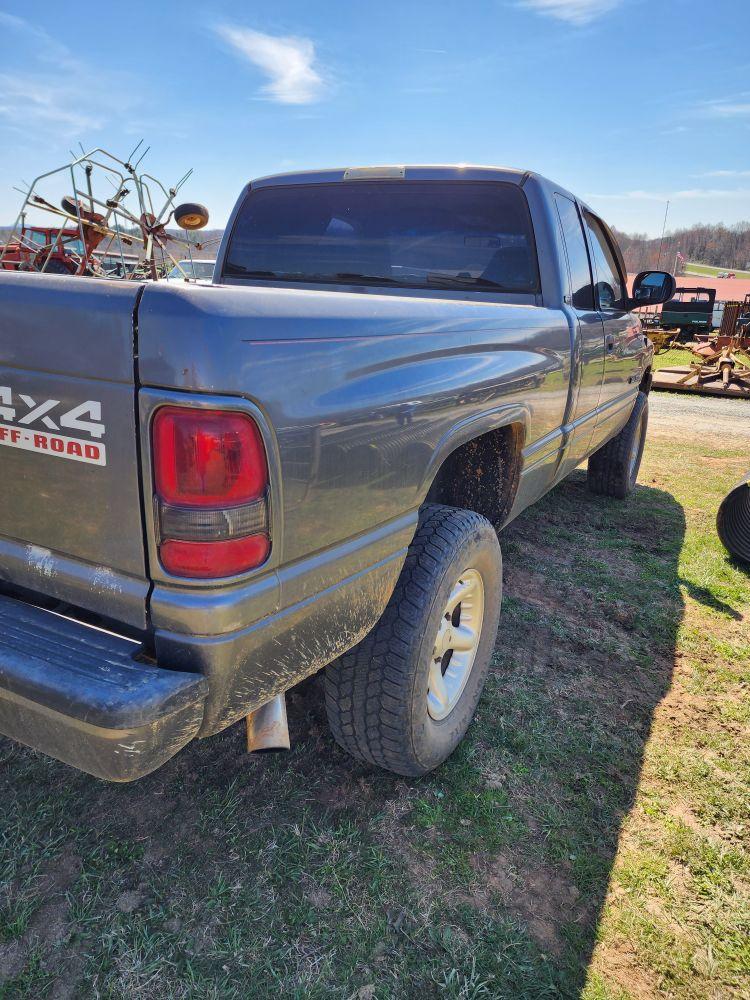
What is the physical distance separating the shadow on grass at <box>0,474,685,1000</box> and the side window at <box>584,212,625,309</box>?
2409 mm

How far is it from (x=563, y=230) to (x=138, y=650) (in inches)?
108

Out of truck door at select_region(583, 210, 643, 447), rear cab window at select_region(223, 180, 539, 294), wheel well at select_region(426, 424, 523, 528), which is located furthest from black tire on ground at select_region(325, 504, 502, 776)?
truck door at select_region(583, 210, 643, 447)

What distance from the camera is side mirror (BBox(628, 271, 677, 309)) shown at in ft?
13.8

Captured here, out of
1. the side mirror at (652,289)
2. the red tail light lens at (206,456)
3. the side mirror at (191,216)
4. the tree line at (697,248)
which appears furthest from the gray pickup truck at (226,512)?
the tree line at (697,248)

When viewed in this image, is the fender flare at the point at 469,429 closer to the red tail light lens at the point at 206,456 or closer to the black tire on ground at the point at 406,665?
the black tire on ground at the point at 406,665

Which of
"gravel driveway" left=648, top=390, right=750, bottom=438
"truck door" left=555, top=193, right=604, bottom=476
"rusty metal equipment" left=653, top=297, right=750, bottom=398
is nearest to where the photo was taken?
"truck door" left=555, top=193, right=604, bottom=476

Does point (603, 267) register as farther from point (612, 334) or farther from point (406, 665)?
point (406, 665)

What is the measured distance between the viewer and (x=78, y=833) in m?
1.92

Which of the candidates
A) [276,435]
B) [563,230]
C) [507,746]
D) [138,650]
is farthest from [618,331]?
[138,650]

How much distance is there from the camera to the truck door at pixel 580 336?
10.3 feet

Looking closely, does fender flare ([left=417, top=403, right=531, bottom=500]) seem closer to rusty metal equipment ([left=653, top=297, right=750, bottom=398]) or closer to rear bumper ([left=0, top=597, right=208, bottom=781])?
rear bumper ([left=0, top=597, right=208, bottom=781])

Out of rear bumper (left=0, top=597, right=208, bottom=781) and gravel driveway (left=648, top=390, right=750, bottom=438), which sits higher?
rear bumper (left=0, top=597, right=208, bottom=781)

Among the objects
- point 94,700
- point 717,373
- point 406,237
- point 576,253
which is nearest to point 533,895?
point 94,700

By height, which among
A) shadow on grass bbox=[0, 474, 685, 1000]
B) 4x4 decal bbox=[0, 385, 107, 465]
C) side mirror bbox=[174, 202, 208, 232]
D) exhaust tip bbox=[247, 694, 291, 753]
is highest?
side mirror bbox=[174, 202, 208, 232]
